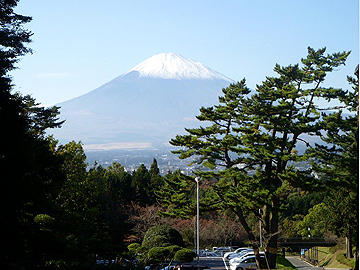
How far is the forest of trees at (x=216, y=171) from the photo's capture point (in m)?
15.5

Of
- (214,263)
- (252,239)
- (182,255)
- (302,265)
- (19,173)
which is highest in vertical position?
(19,173)

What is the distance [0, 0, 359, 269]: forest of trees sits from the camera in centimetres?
1555

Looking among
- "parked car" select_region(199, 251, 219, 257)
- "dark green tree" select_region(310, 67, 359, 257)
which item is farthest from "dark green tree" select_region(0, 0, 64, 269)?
"parked car" select_region(199, 251, 219, 257)

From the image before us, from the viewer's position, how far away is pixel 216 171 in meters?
27.1

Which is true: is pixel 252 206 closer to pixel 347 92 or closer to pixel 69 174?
pixel 347 92

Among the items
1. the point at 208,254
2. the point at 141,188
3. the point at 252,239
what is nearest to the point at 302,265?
the point at 208,254

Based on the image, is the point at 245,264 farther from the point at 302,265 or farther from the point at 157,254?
the point at 302,265

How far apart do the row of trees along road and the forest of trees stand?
0.05m

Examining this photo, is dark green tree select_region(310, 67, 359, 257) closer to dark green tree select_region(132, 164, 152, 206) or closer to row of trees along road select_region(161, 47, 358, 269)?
row of trees along road select_region(161, 47, 358, 269)

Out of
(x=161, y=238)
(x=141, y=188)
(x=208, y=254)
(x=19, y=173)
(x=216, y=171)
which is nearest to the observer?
(x=19, y=173)

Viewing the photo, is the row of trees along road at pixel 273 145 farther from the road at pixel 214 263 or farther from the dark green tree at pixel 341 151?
the road at pixel 214 263

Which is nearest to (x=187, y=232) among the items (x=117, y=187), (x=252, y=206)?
(x=117, y=187)

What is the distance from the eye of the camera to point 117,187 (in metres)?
45.6

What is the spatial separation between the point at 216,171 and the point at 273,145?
12.4 feet
